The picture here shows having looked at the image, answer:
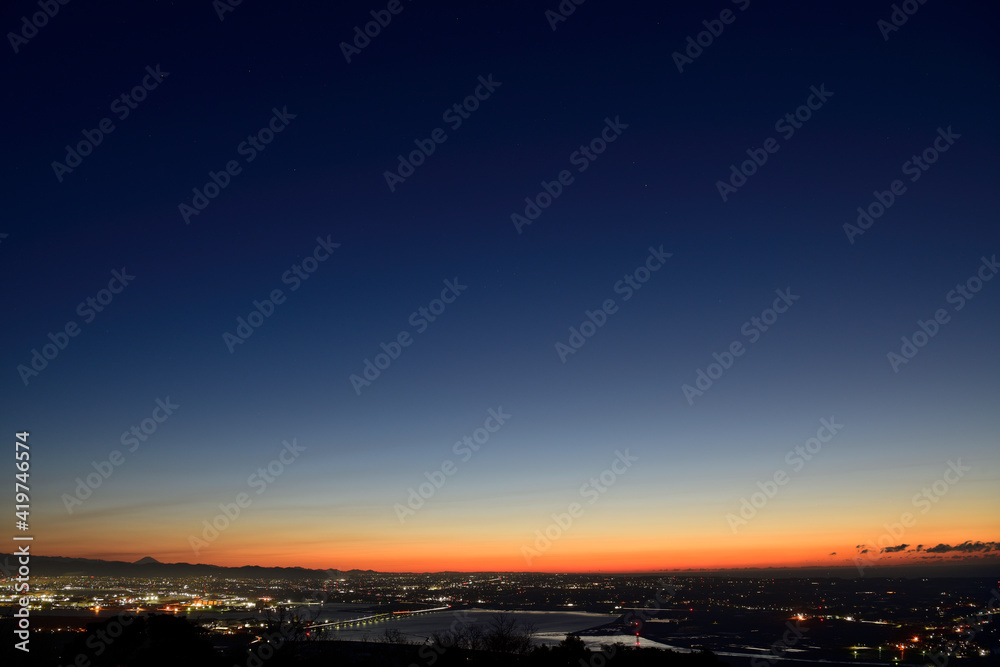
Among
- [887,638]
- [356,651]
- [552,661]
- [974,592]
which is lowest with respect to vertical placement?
[974,592]

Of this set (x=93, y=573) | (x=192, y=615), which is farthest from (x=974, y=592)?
(x=93, y=573)

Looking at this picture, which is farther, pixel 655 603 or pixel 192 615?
pixel 655 603

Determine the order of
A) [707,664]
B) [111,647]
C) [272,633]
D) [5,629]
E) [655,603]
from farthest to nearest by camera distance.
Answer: [655,603], [272,633], [5,629], [111,647], [707,664]

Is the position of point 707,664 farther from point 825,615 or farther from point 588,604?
point 588,604

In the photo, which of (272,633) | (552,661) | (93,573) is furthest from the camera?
(93,573)

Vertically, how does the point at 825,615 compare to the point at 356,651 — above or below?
below

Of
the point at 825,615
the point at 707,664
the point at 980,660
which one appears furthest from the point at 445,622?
the point at 707,664

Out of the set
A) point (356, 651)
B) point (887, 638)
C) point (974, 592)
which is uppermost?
point (356, 651)

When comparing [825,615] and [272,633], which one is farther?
[825,615]

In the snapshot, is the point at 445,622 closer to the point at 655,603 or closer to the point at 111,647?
the point at 655,603
